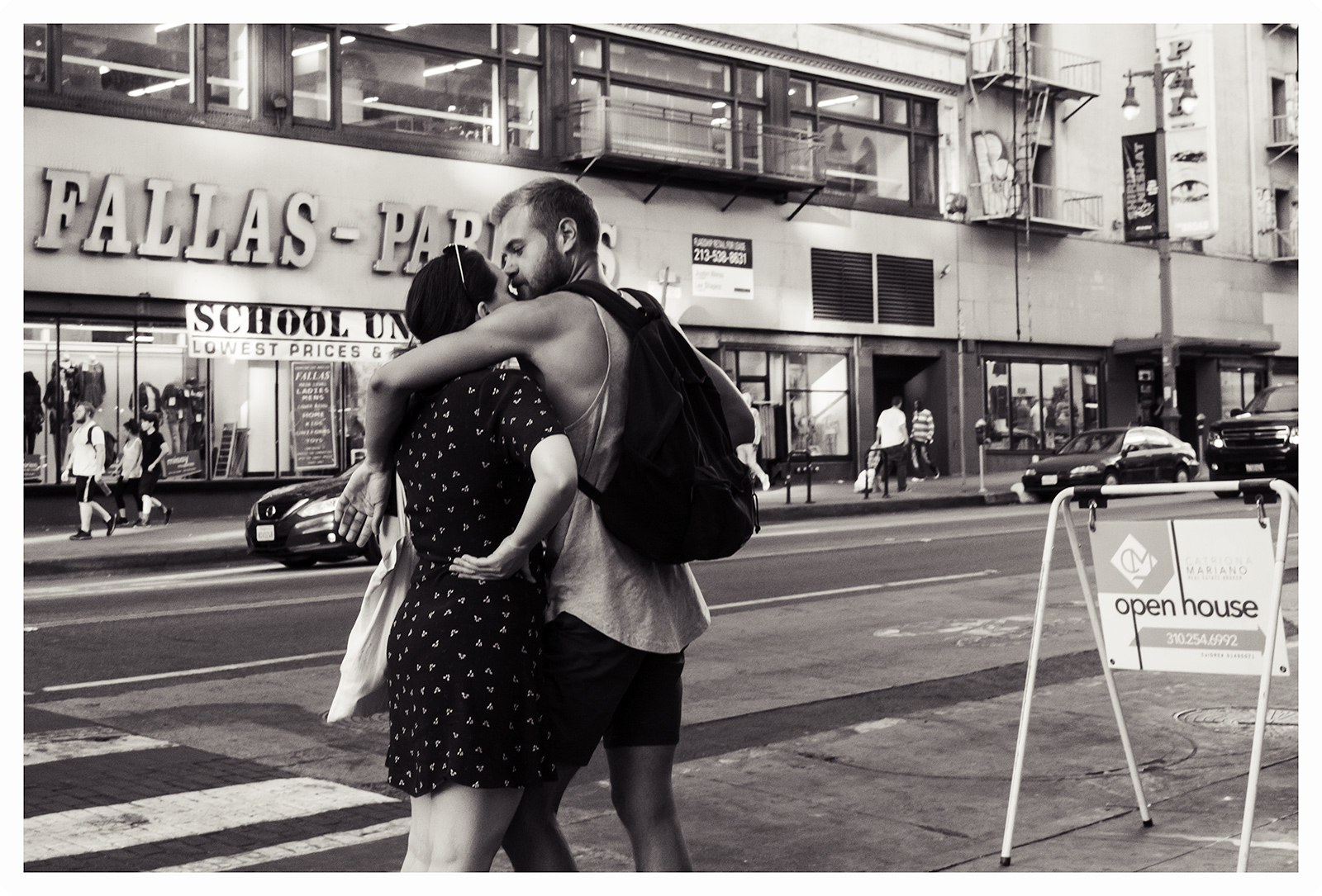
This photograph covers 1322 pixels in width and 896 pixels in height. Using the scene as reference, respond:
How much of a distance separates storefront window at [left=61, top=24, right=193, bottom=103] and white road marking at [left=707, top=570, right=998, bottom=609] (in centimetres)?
1553

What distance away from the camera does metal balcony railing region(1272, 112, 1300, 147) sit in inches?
1720

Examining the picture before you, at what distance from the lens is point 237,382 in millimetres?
24609

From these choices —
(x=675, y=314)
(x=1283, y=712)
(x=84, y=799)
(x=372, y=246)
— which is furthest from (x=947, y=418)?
(x=84, y=799)

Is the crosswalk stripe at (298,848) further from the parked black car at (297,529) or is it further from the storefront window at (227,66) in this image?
the storefront window at (227,66)

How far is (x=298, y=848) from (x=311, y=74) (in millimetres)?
22603

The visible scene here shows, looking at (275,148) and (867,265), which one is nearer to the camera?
(275,148)

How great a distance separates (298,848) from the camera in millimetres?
5262

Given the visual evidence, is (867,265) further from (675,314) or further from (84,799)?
(84,799)

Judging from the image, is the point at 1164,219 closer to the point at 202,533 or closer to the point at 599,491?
the point at 202,533

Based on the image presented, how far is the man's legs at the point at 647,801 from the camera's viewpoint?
3.63 metres

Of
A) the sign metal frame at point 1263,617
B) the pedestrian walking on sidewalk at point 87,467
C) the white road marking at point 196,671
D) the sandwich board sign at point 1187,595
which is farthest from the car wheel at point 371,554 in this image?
the sandwich board sign at point 1187,595

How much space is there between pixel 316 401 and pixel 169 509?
3138mm

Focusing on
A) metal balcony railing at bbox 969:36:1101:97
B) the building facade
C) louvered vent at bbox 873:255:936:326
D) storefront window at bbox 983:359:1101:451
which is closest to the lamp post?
the building facade

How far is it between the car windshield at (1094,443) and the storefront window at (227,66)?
16.0 meters
